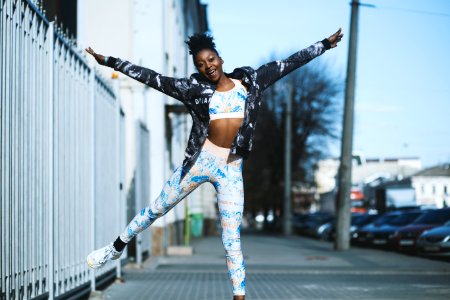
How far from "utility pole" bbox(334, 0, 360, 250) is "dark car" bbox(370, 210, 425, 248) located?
379 cm

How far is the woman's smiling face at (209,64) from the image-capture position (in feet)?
17.3

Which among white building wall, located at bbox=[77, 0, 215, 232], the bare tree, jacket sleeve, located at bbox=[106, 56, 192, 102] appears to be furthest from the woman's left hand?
the bare tree

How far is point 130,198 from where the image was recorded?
1468 cm

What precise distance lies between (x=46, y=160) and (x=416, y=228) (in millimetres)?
18111

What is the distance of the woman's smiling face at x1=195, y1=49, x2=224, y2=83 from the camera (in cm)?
527

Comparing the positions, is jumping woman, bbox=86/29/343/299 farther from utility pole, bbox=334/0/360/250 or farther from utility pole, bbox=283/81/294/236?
utility pole, bbox=283/81/294/236

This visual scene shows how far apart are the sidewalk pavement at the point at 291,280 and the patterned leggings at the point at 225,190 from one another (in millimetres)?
3861

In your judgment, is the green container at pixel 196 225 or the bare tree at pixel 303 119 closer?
the green container at pixel 196 225

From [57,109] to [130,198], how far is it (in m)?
7.14

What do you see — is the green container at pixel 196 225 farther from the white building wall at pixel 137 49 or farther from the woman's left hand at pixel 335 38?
the woman's left hand at pixel 335 38

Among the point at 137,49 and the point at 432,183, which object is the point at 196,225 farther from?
the point at 432,183

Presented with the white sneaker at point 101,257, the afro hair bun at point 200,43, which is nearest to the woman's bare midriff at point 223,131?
the afro hair bun at point 200,43

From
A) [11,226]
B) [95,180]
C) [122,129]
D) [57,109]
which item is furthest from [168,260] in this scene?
[11,226]

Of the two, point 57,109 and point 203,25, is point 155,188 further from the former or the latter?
point 203,25
